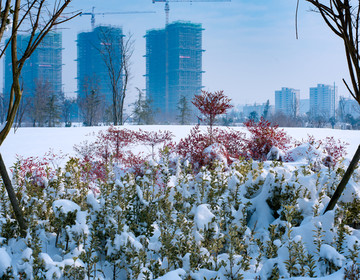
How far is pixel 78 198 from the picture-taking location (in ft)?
11.9

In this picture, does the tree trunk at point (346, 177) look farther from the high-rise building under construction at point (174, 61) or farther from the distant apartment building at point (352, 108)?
the high-rise building under construction at point (174, 61)

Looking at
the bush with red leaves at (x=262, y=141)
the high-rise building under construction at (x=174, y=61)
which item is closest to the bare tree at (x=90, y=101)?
the bush with red leaves at (x=262, y=141)

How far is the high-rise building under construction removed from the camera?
138125mm

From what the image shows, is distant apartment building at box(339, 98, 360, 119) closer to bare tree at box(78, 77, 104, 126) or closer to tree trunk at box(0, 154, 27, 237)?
tree trunk at box(0, 154, 27, 237)

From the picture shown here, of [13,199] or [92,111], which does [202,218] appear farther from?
[92,111]

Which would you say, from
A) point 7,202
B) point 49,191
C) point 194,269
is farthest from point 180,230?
point 7,202

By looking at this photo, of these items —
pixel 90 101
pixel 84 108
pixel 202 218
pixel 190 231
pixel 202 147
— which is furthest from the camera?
pixel 84 108

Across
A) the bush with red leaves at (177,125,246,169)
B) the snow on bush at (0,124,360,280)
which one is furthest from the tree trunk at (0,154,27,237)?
the bush with red leaves at (177,125,246,169)

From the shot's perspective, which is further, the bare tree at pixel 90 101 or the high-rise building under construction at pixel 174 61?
the high-rise building under construction at pixel 174 61

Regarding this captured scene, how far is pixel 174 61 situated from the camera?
460ft

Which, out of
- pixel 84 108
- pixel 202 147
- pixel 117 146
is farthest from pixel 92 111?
pixel 202 147

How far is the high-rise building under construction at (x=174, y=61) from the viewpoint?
13812 cm

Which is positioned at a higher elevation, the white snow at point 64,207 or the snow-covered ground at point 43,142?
the snow-covered ground at point 43,142

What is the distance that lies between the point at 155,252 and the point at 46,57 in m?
148
